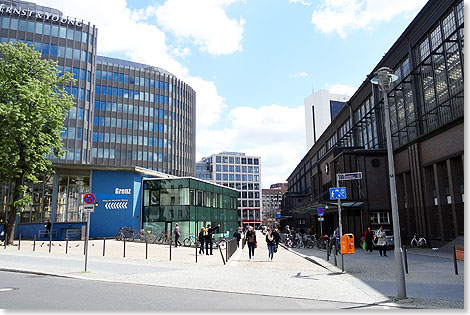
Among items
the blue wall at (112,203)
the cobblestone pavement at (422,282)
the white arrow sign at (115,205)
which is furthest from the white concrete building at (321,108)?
the cobblestone pavement at (422,282)

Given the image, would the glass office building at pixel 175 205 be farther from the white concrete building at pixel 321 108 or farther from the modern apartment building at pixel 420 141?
the white concrete building at pixel 321 108

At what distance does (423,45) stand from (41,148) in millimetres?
27773

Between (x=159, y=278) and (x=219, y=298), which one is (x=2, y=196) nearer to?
(x=159, y=278)

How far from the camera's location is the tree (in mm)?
25484

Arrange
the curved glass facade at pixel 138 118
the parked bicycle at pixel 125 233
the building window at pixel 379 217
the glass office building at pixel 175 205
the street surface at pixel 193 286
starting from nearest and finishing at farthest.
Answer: the street surface at pixel 193 286
the parked bicycle at pixel 125 233
the glass office building at pixel 175 205
the building window at pixel 379 217
the curved glass facade at pixel 138 118

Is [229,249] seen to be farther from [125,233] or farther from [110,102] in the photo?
[110,102]

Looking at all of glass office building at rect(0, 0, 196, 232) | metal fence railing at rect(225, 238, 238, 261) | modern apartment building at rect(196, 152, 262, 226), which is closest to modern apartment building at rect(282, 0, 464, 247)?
metal fence railing at rect(225, 238, 238, 261)

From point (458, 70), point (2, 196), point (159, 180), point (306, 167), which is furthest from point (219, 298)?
point (306, 167)

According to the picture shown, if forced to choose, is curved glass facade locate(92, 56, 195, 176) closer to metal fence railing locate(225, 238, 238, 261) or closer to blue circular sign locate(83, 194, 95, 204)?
metal fence railing locate(225, 238, 238, 261)

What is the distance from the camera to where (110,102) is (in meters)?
78.4

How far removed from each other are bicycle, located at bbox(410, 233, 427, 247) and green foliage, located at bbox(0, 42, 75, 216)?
1043 inches

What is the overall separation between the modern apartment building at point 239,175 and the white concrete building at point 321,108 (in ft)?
125

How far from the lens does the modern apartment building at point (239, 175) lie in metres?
150

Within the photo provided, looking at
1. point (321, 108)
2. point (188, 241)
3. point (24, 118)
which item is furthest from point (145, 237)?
point (321, 108)
